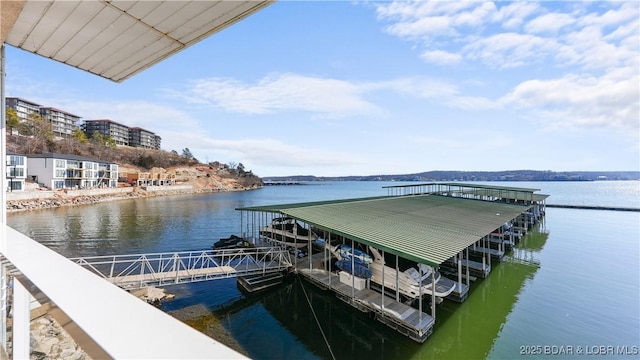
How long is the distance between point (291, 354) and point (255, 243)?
36.0 ft

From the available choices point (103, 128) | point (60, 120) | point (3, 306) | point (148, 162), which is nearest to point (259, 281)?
point (3, 306)

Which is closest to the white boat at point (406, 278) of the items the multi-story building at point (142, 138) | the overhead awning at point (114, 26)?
the overhead awning at point (114, 26)

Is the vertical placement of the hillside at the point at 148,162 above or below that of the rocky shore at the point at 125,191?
above

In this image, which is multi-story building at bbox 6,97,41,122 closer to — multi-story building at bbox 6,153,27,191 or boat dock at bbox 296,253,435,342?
A: multi-story building at bbox 6,153,27,191

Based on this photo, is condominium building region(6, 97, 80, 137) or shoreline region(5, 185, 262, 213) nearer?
shoreline region(5, 185, 262, 213)

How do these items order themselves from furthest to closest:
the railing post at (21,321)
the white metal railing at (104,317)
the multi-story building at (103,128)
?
the multi-story building at (103,128)
the railing post at (21,321)
the white metal railing at (104,317)

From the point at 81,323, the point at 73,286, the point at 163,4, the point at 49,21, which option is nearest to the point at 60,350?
the point at 73,286

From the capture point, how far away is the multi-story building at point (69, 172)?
45.9 m

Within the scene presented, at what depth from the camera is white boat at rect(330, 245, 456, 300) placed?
37.5ft

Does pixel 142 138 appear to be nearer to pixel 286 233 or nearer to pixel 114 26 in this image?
pixel 286 233

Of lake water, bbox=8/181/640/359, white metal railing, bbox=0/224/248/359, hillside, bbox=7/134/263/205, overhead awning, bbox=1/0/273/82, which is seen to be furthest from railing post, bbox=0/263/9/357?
hillside, bbox=7/134/263/205

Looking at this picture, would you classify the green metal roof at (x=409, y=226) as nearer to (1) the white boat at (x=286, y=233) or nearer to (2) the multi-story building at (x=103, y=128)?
(1) the white boat at (x=286, y=233)

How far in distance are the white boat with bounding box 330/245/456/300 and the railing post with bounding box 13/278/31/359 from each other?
33.3 feet

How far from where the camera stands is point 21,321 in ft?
6.09
